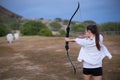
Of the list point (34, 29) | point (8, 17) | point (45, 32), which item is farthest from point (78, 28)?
point (8, 17)

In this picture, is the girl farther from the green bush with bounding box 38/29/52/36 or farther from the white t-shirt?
the green bush with bounding box 38/29/52/36

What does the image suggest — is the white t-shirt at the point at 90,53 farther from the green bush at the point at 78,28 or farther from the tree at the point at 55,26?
the tree at the point at 55,26

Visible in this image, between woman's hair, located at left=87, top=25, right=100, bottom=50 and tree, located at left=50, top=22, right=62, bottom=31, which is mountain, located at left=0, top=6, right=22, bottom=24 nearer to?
tree, located at left=50, top=22, right=62, bottom=31

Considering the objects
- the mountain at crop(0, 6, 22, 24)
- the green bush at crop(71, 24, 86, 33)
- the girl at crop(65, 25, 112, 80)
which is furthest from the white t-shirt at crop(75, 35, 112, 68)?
the mountain at crop(0, 6, 22, 24)

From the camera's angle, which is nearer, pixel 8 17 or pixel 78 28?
pixel 78 28

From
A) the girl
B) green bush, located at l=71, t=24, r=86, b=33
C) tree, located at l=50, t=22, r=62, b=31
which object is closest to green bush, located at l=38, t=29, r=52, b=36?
A: green bush, located at l=71, t=24, r=86, b=33

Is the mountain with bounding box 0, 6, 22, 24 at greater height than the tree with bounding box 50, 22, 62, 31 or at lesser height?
greater

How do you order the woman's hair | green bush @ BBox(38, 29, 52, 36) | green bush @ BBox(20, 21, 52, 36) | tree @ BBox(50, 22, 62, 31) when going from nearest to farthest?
the woman's hair < green bush @ BBox(38, 29, 52, 36) < green bush @ BBox(20, 21, 52, 36) < tree @ BBox(50, 22, 62, 31)

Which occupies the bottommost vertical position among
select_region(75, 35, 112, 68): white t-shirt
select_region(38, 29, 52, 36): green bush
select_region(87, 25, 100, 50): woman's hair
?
select_region(38, 29, 52, 36): green bush

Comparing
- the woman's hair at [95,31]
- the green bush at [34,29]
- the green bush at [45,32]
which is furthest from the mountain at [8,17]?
the woman's hair at [95,31]

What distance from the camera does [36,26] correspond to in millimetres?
25203

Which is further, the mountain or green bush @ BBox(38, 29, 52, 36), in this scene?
the mountain

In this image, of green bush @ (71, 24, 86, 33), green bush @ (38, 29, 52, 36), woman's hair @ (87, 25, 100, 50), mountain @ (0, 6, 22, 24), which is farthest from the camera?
mountain @ (0, 6, 22, 24)

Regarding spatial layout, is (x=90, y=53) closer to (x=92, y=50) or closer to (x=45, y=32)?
(x=92, y=50)
